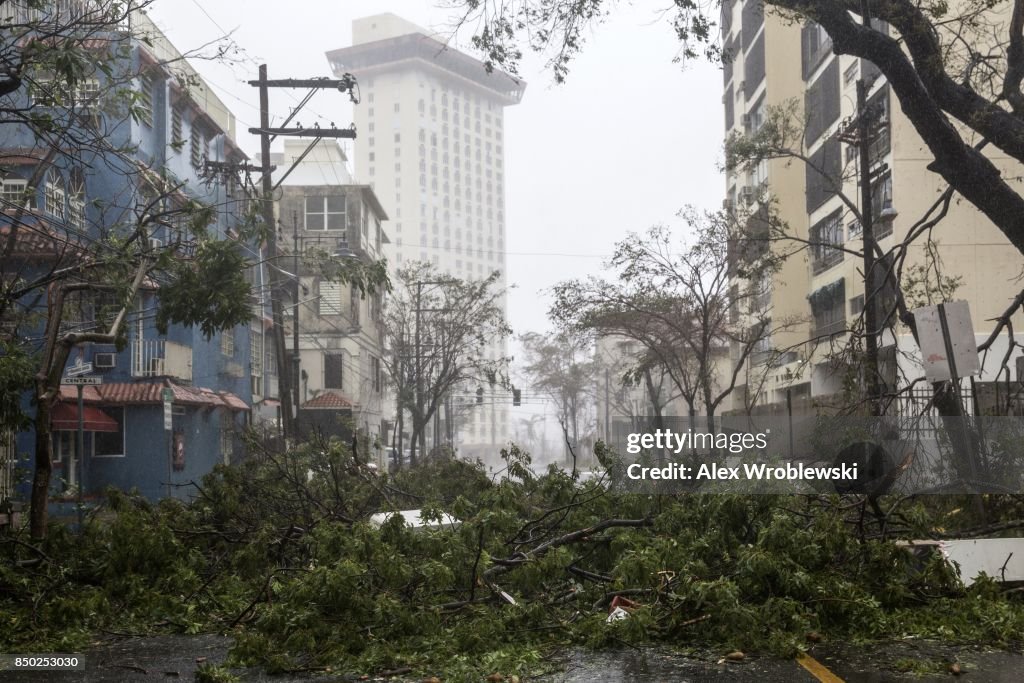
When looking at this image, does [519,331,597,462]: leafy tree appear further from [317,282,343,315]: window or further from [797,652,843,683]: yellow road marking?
[797,652,843,683]: yellow road marking

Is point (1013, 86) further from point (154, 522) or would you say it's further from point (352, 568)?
point (154, 522)

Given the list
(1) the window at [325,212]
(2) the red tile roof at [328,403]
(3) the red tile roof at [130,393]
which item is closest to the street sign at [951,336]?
(3) the red tile roof at [130,393]

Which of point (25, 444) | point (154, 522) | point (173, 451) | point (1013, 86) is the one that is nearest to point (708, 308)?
point (173, 451)

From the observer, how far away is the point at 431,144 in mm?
82000

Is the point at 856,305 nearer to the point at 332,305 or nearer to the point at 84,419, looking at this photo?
the point at 84,419

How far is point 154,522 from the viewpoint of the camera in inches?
483

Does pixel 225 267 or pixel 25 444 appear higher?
pixel 225 267

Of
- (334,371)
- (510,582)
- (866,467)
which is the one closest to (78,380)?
(510,582)

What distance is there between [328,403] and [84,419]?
27882 millimetres

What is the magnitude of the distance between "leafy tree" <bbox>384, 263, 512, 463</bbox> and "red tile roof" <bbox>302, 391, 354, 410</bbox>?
3.46 metres

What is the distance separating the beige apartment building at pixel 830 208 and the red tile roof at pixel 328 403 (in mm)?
20572

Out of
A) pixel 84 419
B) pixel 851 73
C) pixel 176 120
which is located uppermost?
pixel 851 73

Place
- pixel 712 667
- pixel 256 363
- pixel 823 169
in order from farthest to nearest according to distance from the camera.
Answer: pixel 256 363
pixel 823 169
pixel 712 667

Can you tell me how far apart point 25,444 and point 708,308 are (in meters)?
23.4
